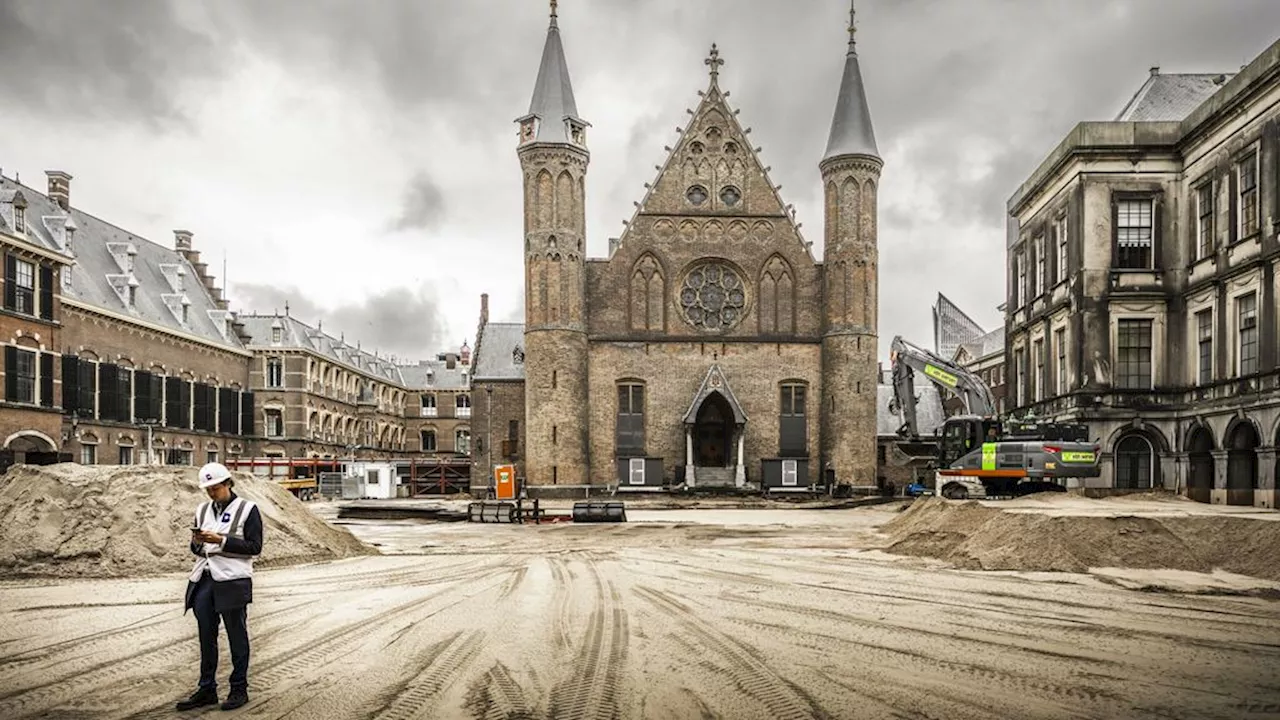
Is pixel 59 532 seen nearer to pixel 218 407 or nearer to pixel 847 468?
pixel 847 468

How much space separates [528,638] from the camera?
10.8m

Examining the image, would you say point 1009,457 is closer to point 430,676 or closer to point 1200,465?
point 1200,465

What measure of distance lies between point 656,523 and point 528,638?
19.9m

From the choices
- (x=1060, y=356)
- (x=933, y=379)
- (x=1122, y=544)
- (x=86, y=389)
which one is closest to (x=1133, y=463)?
(x=1060, y=356)

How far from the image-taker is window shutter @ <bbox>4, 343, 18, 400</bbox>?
3591cm

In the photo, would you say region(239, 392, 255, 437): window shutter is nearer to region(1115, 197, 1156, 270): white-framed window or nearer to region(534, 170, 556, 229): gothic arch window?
region(534, 170, 556, 229): gothic arch window

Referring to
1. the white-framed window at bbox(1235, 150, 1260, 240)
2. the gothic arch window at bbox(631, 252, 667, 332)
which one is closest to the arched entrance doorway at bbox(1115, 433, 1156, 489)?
the white-framed window at bbox(1235, 150, 1260, 240)

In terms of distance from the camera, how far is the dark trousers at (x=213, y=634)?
7.77 m

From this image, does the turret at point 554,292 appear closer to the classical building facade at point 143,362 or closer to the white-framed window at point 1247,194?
the classical building facade at point 143,362

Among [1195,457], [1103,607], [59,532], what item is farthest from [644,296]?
[1103,607]

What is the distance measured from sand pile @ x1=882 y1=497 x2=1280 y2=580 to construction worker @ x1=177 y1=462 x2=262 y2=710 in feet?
43.6

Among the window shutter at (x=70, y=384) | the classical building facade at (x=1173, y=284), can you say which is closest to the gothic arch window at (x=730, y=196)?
the classical building facade at (x=1173, y=284)

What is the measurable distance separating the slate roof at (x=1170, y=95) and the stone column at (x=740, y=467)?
20962 mm

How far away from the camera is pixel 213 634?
25.8 feet
